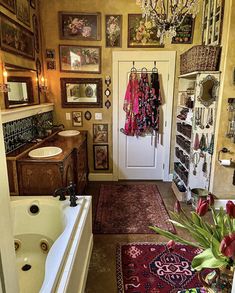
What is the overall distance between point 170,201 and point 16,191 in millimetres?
2097

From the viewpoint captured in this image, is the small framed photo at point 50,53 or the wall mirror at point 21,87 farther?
the small framed photo at point 50,53

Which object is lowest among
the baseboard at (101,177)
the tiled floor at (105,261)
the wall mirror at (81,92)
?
the tiled floor at (105,261)

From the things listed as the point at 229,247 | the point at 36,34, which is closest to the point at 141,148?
the point at 36,34

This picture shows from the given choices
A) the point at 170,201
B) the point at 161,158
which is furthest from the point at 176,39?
the point at 170,201

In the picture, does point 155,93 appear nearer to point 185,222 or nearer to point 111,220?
point 111,220

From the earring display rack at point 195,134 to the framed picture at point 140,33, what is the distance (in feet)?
2.42

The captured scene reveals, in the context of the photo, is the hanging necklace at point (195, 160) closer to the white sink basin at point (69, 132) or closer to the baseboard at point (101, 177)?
the baseboard at point (101, 177)

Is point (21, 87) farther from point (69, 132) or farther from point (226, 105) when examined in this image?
point (226, 105)

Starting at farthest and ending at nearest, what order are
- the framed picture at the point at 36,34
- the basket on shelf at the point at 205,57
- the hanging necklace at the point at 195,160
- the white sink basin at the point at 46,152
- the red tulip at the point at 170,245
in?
the framed picture at the point at 36,34, the hanging necklace at the point at 195,160, the basket on shelf at the point at 205,57, the white sink basin at the point at 46,152, the red tulip at the point at 170,245

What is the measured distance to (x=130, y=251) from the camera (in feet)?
7.66

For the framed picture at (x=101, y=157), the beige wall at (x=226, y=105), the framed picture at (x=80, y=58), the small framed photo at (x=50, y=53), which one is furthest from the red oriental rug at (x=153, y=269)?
the small framed photo at (x=50, y=53)

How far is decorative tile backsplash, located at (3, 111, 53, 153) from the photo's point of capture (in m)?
2.48

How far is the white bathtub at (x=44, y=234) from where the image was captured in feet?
5.80

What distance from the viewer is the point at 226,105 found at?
9.06 feet
